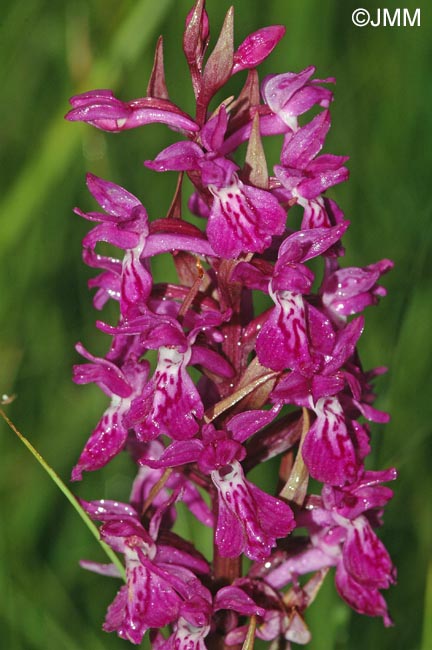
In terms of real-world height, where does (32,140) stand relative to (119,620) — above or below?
above

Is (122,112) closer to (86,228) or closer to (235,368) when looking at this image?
(235,368)

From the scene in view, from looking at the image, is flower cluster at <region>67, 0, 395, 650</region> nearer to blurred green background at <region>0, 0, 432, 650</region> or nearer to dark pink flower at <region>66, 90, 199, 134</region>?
dark pink flower at <region>66, 90, 199, 134</region>

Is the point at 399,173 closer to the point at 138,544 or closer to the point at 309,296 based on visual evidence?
the point at 309,296

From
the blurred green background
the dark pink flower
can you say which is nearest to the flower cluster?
the dark pink flower

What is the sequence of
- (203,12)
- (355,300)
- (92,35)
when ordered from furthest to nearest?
(92,35), (355,300), (203,12)

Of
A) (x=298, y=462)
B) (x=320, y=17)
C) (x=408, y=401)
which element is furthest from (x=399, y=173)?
(x=298, y=462)

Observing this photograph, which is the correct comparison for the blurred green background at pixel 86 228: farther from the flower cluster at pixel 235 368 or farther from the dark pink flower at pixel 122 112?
the dark pink flower at pixel 122 112
